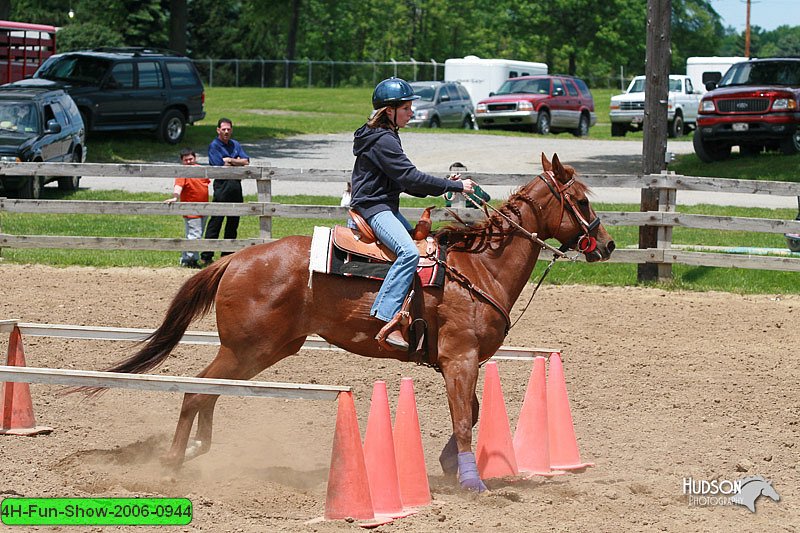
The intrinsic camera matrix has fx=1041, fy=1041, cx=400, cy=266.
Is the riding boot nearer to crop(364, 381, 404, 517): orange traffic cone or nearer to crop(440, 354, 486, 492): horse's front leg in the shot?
crop(440, 354, 486, 492): horse's front leg

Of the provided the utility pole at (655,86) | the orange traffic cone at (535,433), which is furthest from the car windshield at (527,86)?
the orange traffic cone at (535,433)

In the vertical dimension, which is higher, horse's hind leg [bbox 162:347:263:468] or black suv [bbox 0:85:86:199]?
black suv [bbox 0:85:86:199]

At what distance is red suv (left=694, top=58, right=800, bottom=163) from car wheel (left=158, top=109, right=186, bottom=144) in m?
13.6

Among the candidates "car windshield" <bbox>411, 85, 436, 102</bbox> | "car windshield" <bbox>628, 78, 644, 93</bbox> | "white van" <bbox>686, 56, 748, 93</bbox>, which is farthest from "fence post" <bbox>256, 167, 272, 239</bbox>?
"white van" <bbox>686, 56, 748, 93</bbox>

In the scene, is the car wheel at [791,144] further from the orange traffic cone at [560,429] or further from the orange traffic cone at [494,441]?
the orange traffic cone at [494,441]

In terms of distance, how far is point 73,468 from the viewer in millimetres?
6828

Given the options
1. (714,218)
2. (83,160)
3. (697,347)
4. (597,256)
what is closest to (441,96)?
(83,160)

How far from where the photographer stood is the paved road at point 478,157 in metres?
22.4

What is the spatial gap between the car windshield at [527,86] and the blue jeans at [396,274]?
29.9 metres

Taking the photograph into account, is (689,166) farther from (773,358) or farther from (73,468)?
(73,468)

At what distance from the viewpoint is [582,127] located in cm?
3684

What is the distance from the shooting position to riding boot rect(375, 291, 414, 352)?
265 inches

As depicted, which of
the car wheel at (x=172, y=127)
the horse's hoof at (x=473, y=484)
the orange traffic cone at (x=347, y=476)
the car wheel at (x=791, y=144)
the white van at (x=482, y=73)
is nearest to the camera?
the orange traffic cone at (x=347, y=476)

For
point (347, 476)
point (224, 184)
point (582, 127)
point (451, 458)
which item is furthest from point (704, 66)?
point (347, 476)
